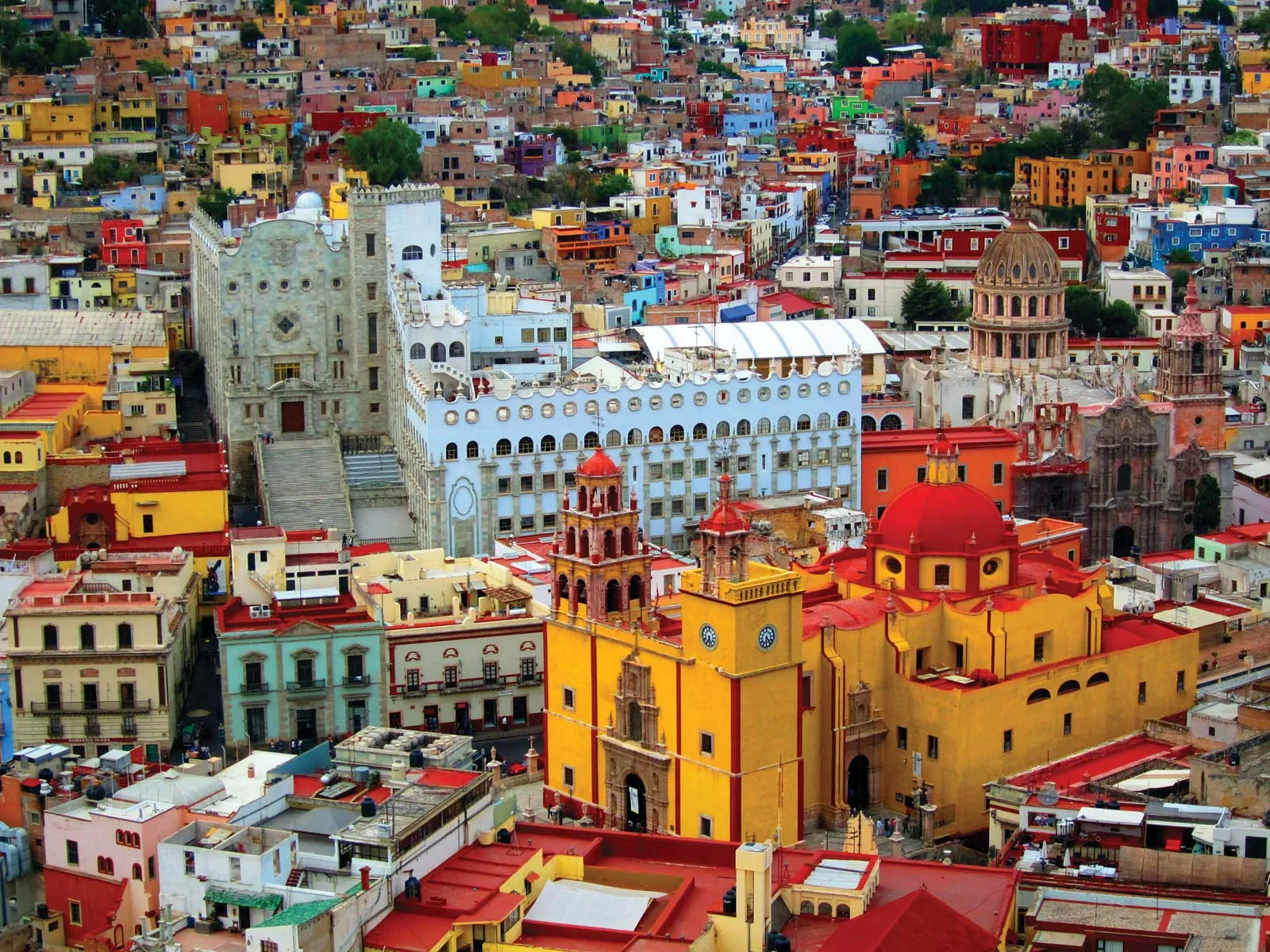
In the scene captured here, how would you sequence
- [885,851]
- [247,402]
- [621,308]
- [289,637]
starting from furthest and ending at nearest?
[621,308]
[247,402]
[289,637]
[885,851]

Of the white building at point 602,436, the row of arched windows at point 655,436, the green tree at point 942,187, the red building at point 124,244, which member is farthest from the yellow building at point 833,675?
the green tree at point 942,187

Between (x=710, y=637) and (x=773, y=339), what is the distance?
46.8 m

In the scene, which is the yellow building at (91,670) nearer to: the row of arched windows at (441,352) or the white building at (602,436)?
the white building at (602,436)

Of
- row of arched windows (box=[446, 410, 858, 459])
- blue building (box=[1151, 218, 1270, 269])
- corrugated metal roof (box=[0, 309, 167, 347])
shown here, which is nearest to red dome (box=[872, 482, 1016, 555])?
row of arched windows (box=[446, 410, 858, 459])

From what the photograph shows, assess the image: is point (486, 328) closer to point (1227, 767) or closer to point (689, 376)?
point (689, 376)

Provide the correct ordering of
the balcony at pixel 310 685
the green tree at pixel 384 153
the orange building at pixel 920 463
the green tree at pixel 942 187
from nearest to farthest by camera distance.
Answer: the balcony at pixel 310 685, the orange building at pixel 920 463, the green tree at pixel 384 153, the green tree at pixel 942 187

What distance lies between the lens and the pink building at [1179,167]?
175750mm

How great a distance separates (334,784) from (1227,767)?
24928 mm

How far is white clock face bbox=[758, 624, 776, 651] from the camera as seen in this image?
75625 millimetres

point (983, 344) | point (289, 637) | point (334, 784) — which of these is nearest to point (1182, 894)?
point (334, 784)

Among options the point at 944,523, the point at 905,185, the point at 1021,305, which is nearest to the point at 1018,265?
the point at 1021,305

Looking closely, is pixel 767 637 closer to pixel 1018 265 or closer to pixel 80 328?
pixel 1018 265

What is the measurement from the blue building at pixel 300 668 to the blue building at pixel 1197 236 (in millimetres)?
84624

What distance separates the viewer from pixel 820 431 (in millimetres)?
109500
